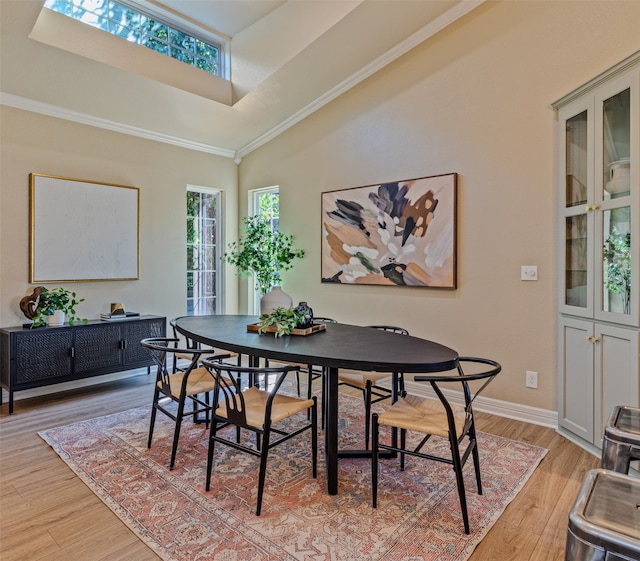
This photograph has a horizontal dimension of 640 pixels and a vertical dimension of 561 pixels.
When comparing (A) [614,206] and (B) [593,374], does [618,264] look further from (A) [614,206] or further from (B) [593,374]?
(B) [593,374]

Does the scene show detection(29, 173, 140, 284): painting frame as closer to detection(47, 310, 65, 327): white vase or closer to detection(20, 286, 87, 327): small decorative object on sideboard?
detection(20, 286, 87, 327): small decorative object on sideboard

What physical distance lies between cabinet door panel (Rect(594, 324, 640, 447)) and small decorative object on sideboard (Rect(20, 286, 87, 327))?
4312mm

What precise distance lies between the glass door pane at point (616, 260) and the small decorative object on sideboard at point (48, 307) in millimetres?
4362

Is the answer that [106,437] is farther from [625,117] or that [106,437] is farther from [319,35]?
[625,117]

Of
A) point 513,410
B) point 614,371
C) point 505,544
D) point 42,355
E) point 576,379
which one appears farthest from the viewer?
point 42,355

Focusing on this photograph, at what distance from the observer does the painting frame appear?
149 inches

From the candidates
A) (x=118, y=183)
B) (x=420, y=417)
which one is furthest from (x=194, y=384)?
(x=118, y=183)

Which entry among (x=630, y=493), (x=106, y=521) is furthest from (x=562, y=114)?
(x=106, y=521)

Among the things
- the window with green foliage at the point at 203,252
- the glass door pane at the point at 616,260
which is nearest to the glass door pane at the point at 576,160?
the glass door pane at the point at 616,260

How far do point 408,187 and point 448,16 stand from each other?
1465 millimetres

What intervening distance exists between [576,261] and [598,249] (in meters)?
0.24

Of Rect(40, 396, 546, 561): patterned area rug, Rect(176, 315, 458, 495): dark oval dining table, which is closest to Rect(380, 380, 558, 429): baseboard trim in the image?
Rect(40, 396, 546, 561): patterned area rug

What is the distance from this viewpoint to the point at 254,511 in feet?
6.58

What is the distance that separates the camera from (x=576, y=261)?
2.86 m
